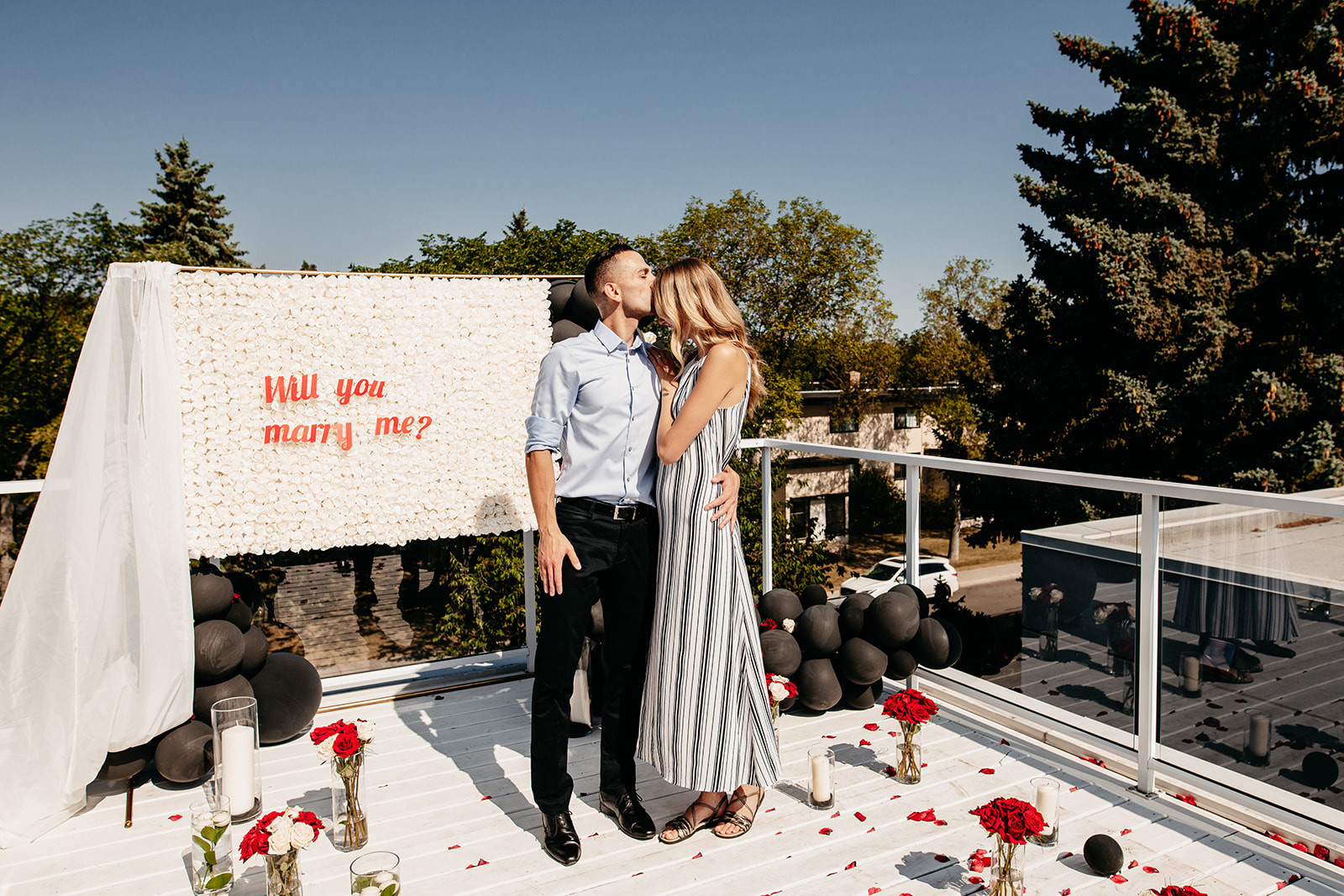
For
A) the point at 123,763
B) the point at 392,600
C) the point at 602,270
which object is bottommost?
the point at 392,600

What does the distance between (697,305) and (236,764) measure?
69.5 inches

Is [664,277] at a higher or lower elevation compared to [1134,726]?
higher

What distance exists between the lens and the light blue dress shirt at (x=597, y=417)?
2.14 m

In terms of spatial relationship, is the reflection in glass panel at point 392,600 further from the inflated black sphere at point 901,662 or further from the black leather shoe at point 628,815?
the black leather shoe at point 628,815

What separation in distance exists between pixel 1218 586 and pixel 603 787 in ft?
5.83

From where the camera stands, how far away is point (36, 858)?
2203 millimetres

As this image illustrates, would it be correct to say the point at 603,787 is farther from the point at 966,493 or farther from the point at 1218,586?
Answer: the point at 966,493

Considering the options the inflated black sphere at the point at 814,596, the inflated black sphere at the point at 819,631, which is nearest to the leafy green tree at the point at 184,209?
the inflated black sphere at the point at 814,596

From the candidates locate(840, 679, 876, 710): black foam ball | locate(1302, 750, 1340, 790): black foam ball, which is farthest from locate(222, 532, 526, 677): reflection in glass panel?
locate(1302, 750, 1340, 790): black foam ball

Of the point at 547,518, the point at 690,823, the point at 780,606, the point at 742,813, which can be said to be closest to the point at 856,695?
the point at 780,606

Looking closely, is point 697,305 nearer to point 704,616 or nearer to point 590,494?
point 590,494

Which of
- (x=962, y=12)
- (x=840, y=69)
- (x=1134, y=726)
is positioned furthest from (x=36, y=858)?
(x=840, y=69)

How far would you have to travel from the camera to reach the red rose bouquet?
1.79 metres

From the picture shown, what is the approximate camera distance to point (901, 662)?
3.07 m
